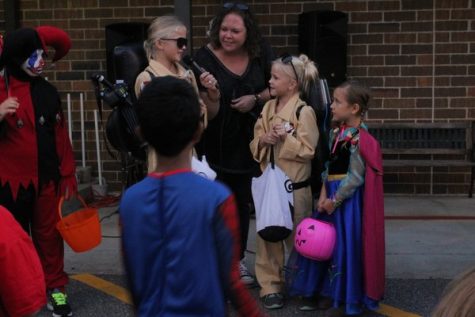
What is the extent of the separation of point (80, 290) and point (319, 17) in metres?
3.85

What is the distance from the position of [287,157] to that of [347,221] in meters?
0.53

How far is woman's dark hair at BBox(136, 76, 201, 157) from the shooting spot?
2.06 metres

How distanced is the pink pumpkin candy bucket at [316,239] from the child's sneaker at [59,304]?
1476 mm

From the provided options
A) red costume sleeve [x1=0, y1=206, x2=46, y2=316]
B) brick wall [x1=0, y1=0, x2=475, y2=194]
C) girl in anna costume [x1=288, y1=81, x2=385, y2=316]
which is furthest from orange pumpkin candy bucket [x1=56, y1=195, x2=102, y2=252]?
brick wall [x1=0, y1=0, x2=475, y2=194]

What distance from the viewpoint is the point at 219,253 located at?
2131mm

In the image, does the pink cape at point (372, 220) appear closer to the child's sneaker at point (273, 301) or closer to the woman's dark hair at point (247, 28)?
the child's sneaker at point (273, 301)

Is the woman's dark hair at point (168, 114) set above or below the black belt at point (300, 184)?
above

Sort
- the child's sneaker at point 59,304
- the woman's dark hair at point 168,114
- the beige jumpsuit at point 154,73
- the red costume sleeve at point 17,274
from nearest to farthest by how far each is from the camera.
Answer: the woman's dark hair at point 168,114 → the red costume sleeve at point 17,274 → the beige jumpsuit at point 154,73 → the child's sneaker at point 59,304

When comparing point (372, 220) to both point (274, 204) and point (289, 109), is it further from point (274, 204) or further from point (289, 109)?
point (289, 109)

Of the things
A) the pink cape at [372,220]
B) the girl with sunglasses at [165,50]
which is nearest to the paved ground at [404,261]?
the pink cape at [372,220]

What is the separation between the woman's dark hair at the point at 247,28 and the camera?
4.50 metres

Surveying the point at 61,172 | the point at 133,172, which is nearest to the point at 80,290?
the point at 61,172

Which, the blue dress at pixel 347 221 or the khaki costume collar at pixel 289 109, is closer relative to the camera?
the blue dress at pixel 347 221

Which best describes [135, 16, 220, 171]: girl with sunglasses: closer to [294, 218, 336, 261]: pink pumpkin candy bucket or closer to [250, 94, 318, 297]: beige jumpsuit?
[250, 94, 318, 297]: beige jumpsuit
